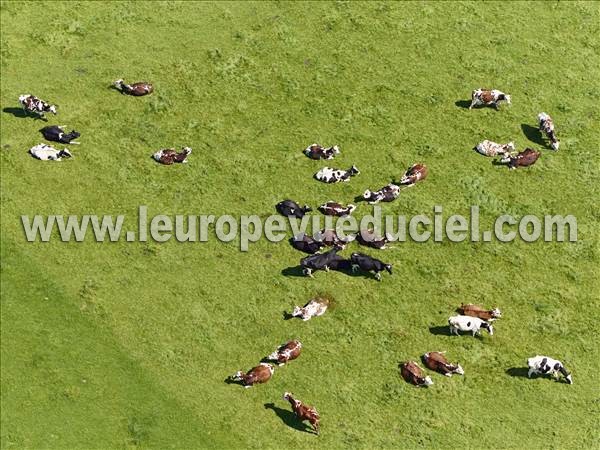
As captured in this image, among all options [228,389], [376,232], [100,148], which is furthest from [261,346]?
[100,148]

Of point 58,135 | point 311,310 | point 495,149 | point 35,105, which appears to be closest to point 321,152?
point 495,149

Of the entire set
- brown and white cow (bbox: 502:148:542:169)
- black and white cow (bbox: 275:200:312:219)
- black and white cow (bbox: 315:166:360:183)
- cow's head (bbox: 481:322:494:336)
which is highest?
brown and white cow (bbox: 502:148:542:169)

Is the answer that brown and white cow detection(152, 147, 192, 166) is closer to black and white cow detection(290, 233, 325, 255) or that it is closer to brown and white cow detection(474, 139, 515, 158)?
black and white cow detection(290, 233, 325, 255)

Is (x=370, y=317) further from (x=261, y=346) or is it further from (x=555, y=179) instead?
(x=555, y=179)

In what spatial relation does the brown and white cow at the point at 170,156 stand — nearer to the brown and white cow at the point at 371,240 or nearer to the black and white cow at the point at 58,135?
the black and white cow at the point at 58,135

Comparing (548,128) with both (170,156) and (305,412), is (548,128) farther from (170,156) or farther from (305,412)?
(305,412)

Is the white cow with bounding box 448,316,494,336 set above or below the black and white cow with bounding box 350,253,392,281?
below

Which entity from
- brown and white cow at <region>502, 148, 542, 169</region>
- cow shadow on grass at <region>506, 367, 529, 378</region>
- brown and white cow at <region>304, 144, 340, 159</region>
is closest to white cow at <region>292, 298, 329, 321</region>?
cow shadow on grass at <region>506, 367, 529, 378</region>
